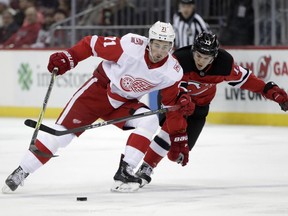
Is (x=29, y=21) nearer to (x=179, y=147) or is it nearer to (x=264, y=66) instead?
(x=264, y=66)

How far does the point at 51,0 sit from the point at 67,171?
7.28m

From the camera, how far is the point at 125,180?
6.67 metres

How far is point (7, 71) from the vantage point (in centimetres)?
1388

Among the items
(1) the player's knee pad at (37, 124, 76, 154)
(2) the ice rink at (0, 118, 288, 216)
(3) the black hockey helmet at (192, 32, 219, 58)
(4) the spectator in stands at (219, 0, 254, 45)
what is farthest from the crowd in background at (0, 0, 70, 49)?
(1) the player's knee pad at (37, 124, 76, 154)

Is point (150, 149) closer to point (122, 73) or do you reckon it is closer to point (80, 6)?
point (122, 73)

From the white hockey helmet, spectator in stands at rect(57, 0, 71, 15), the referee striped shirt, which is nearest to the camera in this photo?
the white hockey helmet

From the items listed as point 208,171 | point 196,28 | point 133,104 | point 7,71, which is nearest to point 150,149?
point 133,104

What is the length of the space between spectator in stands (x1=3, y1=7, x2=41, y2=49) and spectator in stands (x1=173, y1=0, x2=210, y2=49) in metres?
2.24

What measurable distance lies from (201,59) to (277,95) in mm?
607

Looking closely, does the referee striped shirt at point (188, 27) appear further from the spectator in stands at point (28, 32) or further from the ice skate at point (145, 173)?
the ice skate at point (145, 173)

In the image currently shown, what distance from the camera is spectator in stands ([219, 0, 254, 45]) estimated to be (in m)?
12.6

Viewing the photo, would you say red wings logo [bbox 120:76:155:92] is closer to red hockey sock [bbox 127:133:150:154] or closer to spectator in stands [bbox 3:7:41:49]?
red hockey sock [bbox 127:133:150:154]

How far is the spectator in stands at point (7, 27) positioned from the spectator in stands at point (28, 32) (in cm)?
33

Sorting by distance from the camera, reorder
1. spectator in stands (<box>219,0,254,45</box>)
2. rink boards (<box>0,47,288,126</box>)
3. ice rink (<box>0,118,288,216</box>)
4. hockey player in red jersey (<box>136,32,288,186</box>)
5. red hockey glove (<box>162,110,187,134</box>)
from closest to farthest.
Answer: ice rink (<box>0,118,288,216</box>) → red hockey glove (<box>162,110,187,134</box>) → hockey player in red jersey (<box>136,32,288,186</box>) → rink boards (<box>0,47,288,126</box>) → spectator in stands (<box>219,0,254,45</box>)
